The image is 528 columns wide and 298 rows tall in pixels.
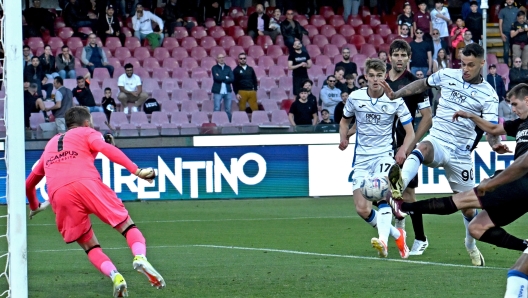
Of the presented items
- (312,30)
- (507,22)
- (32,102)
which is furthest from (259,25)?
(32,102)

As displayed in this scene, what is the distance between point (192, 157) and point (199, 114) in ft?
11.2

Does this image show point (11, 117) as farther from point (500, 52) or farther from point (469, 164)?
point (500, 52)

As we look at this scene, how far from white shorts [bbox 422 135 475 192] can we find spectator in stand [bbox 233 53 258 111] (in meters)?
11.4

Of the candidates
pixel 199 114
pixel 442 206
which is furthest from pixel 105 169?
pixel 442 206

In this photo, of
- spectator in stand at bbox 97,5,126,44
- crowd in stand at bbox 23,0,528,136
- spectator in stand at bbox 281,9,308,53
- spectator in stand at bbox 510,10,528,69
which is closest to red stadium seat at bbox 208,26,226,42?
crowd in stand at bbox 23,0,528,136

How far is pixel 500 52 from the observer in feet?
84.4

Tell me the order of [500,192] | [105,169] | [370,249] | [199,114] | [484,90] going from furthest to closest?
1. [199,114]
2. [105,169]
3. [370,249]
4. [484,90]
5. [500,192]

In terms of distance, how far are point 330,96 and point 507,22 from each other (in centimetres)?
636

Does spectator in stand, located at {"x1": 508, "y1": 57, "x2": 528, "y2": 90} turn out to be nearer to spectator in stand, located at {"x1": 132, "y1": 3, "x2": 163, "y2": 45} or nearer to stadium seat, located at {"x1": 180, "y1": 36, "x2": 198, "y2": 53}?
stadium seat, located at {"x1": 180, "y1": 36, "x2": 198, "y2": 53}

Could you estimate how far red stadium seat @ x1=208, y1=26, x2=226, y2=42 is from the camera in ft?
79.9

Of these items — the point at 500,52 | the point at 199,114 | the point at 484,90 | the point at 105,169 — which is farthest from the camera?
the point at 500,52

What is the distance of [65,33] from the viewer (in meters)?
23.1

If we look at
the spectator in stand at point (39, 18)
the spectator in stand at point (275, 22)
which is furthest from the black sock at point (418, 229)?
the spectator in stand at point (39, 18)

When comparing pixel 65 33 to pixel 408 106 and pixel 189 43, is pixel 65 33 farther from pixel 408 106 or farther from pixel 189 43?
pixel 408 106
